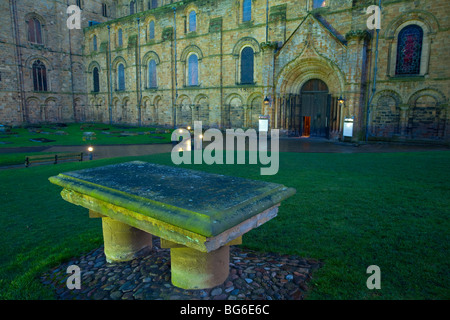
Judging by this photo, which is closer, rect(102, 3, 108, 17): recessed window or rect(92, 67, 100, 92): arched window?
rect(92, 67, 100, 92): arched window

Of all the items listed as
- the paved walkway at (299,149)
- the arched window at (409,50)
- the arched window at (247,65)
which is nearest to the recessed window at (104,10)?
the arched window at (247,65)

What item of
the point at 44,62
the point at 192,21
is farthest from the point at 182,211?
the point at 44,62

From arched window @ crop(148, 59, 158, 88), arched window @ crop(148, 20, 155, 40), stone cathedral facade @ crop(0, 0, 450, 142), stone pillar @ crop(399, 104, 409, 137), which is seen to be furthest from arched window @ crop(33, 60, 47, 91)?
stone pillar @ crop(399, 104, 409, 137)

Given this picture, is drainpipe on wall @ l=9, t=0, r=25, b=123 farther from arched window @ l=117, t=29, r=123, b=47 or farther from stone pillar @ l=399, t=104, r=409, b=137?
stone pillar @ l=399, t=104, r=409, b=137

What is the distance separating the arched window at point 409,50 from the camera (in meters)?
17.0

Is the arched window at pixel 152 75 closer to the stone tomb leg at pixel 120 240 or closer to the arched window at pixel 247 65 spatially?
the arched window at pixel 247 65

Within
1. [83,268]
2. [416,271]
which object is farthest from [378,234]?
[83,268]

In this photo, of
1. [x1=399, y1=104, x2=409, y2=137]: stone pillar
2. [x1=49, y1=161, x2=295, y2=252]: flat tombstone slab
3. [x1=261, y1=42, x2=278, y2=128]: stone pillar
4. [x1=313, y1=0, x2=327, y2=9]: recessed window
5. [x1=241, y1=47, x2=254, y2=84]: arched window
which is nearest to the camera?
[x1=49, y1=161, x2=295, y2=252]: flat tombstone slab

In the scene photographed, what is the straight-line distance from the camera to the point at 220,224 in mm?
2424

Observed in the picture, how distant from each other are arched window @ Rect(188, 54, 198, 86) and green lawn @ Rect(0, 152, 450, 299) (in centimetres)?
2061

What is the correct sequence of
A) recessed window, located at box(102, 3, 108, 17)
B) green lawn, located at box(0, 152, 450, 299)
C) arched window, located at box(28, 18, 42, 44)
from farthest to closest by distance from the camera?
recessed window, located at box(102, 3, 108, 17) < arched window, located at box(28, 18, 42, 44) < green lawn, located at box(0, 152, 450, 299)

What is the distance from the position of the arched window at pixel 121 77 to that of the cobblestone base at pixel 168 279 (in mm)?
33346

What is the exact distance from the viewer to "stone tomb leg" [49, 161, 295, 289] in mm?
2605
